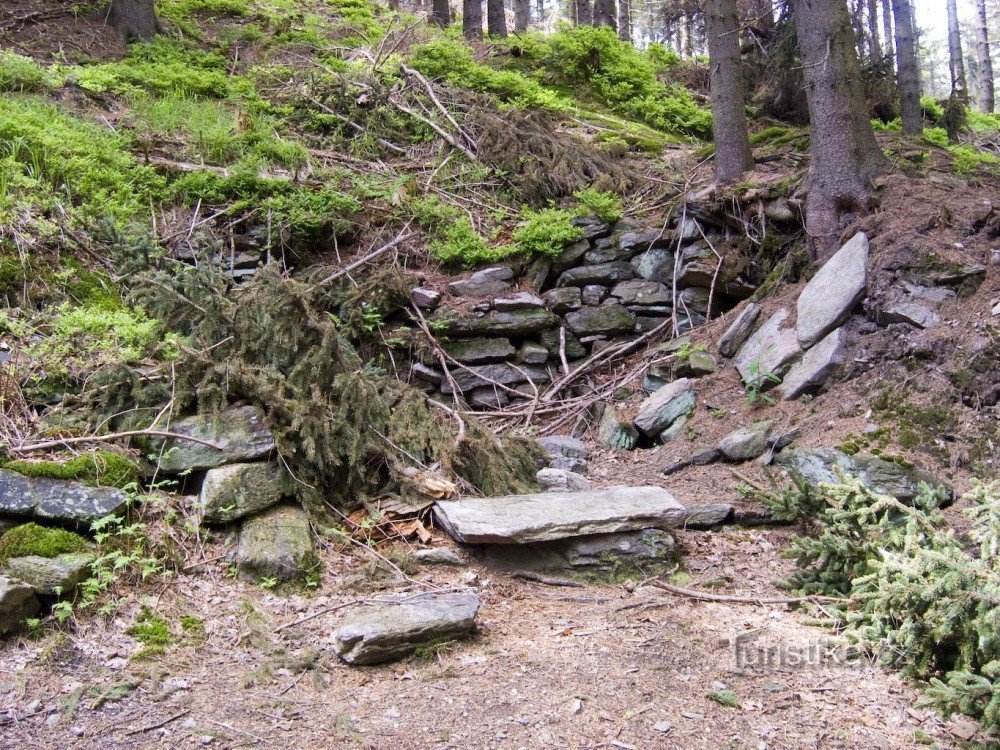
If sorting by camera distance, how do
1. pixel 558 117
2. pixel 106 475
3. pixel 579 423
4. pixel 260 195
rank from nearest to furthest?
pixel 106 475 → pixel 579 423 → pixel 260 195 → pixel 558 117

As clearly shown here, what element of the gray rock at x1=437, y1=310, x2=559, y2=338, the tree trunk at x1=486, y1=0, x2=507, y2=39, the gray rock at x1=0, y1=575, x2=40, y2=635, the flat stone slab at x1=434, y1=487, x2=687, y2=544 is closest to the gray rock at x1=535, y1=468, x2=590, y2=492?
the flat stone slab at x1=434, y1=487, x2=687, y2=544

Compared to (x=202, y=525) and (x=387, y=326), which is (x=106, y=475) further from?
(x=387, y=326)

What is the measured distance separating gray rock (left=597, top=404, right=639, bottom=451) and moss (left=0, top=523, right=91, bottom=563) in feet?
16.0

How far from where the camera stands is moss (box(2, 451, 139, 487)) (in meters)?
4.29

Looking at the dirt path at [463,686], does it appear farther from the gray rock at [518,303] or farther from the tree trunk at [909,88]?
the tree trunk at [909,88]

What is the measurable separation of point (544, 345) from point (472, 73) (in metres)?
5.65

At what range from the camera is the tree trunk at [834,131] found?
718 cm

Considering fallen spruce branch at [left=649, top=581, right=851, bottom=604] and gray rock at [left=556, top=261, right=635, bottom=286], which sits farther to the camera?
gray rock at [left=556, top=261, right=635, bottom=286]

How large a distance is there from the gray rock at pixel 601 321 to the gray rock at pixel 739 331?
1415 millimetres

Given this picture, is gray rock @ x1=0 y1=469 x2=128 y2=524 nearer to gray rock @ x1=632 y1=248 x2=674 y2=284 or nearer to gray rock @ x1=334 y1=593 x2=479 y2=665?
gray rock @ x1=334 y1=593 x2=479 y2=665

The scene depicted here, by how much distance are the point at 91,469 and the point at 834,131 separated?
7379 mm

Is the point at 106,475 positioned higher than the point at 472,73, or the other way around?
the point at 472,73

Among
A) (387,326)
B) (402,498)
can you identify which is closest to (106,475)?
(402,498)

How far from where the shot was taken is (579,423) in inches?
311
